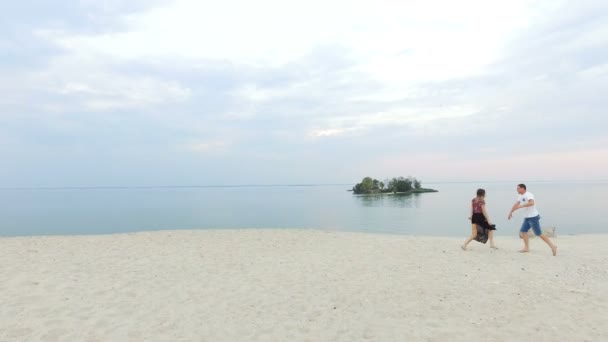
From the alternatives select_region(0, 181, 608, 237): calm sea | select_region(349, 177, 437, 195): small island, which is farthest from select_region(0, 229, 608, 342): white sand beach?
select_region(349, 177, 437, 195): small island

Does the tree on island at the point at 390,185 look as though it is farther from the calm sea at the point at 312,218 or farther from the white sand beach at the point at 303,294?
the white sand beach at the point at 303,294

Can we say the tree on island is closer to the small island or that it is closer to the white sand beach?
the small island

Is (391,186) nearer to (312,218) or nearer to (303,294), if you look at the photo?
(312,218)

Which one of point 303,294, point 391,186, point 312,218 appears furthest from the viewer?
point 391,186

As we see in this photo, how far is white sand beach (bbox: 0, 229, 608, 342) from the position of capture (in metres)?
5.12

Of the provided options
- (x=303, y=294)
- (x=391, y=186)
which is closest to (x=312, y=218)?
(x=303, y=294)

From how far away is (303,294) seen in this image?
6.91 m

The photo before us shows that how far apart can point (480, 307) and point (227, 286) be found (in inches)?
184

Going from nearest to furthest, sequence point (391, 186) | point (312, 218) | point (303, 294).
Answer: point (303, 294)
point (312, 218)
point (391, 186)

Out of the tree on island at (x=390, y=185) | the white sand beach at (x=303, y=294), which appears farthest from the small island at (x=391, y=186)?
the white sand beach at (x=303, y=294)

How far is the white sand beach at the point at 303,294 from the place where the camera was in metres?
5.12

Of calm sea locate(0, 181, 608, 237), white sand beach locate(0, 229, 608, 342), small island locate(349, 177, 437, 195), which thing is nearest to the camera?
white sand beach locate(0, 229, 608, 342)

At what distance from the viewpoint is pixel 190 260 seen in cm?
1019

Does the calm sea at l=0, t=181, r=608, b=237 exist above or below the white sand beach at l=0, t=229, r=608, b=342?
below
